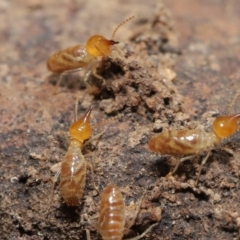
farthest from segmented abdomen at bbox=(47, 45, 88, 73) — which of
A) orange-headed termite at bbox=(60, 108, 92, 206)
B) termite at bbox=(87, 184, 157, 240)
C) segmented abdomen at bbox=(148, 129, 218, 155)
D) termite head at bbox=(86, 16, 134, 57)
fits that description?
termite at bbox=(87, 184, 157, 240)

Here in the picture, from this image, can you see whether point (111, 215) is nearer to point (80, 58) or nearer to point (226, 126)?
point (226, 126)

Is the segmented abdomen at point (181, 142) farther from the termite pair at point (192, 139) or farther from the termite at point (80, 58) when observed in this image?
the termite at point (80, 58)

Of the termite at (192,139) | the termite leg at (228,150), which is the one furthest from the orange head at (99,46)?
the termite leg at (228,150)

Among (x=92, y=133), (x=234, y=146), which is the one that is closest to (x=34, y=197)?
(x=92, y=133)

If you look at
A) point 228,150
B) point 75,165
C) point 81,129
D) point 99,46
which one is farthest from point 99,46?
point 228,150

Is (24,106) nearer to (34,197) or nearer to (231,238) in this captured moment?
(34,197)

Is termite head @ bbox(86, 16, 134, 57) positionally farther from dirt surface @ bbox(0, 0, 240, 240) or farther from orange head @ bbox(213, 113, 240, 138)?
orange head @ bbox(213, 113, 240, 138)
